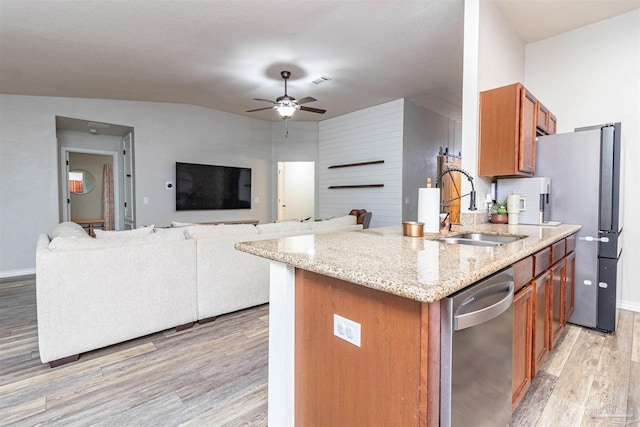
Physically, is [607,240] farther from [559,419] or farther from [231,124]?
[231,124]

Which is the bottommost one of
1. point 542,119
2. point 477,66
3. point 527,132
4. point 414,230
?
point 414,230

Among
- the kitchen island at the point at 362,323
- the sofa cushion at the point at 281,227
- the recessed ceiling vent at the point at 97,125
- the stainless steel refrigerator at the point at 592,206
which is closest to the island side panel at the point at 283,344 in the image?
the kitchen island at the point at 362,323

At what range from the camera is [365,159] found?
618 centimetres

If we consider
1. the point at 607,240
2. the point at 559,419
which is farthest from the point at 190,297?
the point at 607,240

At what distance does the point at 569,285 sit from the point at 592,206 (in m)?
0.72

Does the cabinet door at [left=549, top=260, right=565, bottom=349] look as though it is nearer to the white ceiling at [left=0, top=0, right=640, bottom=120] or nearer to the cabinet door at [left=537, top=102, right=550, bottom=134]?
the cabinet door at [left=537, top=102, right=550, bottom=134]

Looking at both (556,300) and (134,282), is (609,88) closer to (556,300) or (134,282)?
(556,300)

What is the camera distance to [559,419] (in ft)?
5.31

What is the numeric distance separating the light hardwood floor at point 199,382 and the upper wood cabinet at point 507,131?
1468mm

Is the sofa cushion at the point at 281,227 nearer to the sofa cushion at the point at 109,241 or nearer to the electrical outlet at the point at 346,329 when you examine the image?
the sofa cushion at the point at 109,241

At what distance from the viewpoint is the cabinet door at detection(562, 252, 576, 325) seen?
2.44 m

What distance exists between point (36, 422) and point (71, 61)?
3.67m

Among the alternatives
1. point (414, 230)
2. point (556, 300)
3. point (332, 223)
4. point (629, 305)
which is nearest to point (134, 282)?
point (414, 230)

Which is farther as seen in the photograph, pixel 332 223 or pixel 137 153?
pixel 137 153
